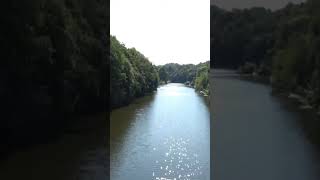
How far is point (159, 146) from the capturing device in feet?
64.2

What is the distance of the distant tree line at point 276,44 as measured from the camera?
97.2 ft

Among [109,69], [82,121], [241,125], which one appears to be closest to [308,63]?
[241,125]

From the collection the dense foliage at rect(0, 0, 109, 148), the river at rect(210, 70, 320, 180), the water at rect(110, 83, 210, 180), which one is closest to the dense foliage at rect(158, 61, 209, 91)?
the river at rect(210, 70, 320, 180)

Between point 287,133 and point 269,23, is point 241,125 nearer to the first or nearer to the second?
point 287,133

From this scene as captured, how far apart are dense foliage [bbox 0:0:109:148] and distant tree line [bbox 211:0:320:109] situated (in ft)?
44.2

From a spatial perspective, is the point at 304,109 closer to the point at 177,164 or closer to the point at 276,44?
the point at 177,164

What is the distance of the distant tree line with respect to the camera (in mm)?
29641

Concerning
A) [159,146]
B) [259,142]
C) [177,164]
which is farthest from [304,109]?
[177,164]

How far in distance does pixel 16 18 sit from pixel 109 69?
14360mm

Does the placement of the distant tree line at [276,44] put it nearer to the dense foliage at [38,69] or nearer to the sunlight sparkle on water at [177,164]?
the sunlight sparkle on water at [177,164]

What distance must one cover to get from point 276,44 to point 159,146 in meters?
22.8

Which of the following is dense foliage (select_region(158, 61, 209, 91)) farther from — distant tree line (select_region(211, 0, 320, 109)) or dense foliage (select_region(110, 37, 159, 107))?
dense foliage (select_region(110, 37, 159, 107))

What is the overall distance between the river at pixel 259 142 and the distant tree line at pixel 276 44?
2.20 meters

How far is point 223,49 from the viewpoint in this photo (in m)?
50.7
